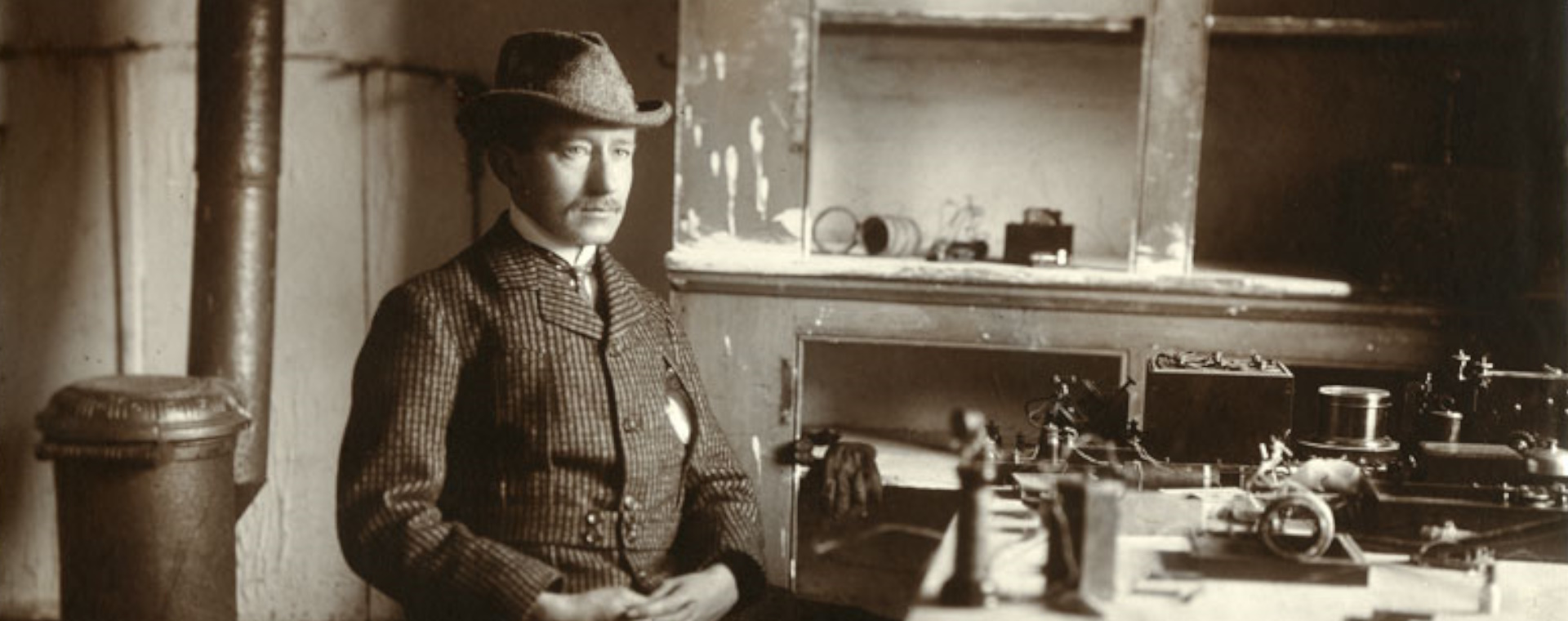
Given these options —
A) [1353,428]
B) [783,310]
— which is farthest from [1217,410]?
[783,310]

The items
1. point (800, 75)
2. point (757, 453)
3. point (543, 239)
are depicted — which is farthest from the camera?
point (757, 453)

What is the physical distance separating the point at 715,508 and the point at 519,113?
3.07 ft

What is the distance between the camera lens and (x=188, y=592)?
373 centimetres

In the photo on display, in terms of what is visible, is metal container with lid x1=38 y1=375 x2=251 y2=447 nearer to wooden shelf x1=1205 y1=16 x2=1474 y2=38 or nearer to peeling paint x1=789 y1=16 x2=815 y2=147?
peeling paint x1=789 y1=16 x2=815 y2=147

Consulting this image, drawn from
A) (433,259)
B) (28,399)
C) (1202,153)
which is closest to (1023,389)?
(1202,153)

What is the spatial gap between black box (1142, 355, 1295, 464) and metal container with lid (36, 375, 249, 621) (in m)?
2.40

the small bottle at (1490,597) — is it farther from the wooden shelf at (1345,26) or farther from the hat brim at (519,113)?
the wooden shelf at (1345,26)

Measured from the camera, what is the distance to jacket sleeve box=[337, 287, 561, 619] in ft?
8.55

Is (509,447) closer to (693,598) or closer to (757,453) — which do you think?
(693,598)

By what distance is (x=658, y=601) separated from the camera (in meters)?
2.76

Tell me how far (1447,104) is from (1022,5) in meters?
1.41

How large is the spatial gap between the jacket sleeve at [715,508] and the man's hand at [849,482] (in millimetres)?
821

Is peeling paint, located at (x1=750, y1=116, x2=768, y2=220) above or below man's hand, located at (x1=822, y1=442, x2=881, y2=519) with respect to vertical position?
above

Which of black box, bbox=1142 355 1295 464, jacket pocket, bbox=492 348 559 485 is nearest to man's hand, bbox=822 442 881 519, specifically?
black box, bbox=1142 355 1295 464
